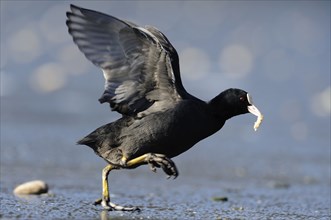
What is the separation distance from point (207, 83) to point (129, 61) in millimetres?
13718

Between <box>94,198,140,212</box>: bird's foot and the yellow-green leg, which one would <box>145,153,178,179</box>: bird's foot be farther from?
<box>94,198,140,212</box>: bird's foot

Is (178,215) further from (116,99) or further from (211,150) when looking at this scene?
(211,150)

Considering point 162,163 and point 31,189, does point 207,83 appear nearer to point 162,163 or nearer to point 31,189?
point 31,189

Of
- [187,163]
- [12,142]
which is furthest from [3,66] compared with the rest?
[187,163]

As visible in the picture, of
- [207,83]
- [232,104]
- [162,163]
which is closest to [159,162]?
[162,163]

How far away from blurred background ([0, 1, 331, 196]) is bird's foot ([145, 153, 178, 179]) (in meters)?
2.72

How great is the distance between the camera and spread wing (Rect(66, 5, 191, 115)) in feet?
21.9

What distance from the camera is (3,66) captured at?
71.3ft

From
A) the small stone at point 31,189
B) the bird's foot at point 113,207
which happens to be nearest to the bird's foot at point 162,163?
the bird's foot at point 113,207

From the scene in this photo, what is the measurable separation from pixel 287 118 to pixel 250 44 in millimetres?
10309

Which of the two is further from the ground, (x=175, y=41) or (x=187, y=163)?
(x=175, y=41)

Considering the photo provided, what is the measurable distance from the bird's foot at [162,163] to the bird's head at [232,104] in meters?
0.65

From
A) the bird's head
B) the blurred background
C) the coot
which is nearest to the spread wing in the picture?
the coot

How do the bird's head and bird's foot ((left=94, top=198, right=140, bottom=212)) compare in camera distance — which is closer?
bird's foot ((left=94, top=198, right=140, bottom=212))
